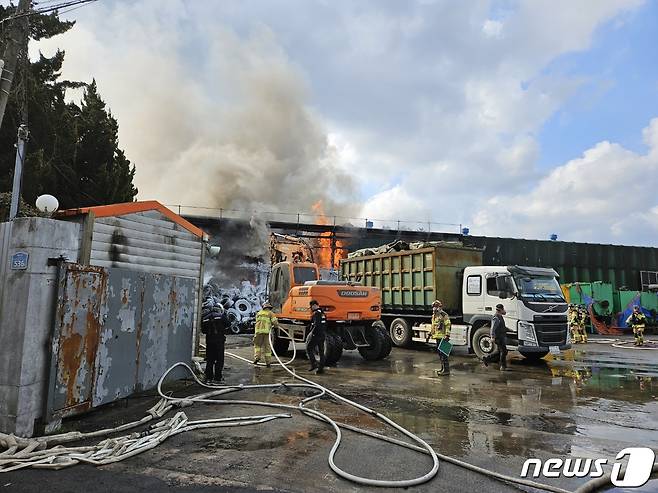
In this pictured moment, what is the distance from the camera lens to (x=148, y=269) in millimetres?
8938

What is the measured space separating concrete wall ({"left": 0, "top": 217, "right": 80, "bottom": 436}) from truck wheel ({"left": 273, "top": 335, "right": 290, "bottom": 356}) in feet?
25.9

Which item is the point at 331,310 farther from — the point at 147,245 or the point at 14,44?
the point at 14,44

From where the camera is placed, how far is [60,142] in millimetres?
17359

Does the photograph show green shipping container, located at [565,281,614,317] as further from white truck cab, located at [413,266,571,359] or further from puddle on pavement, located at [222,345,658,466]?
white truck cab, located at [413,266,571,359]

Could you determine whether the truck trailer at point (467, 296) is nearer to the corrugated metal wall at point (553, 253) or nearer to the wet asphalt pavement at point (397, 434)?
the wet asphalt pavement at point (397, 434)

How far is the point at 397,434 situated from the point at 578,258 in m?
33.5

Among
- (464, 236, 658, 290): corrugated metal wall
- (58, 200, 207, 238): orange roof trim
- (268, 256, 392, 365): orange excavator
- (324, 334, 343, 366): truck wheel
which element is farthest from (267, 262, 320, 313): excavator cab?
(464, 236, 658, 290): corrugated metal wall

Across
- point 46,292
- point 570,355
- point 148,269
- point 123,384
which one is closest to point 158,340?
point 123,384

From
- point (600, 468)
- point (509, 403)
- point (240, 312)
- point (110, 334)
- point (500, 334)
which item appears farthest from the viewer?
point (240, 312)

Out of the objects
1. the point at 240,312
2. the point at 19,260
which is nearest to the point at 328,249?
the point at 240,312

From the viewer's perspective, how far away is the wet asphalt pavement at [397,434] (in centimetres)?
402

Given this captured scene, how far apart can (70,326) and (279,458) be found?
3.07 metres

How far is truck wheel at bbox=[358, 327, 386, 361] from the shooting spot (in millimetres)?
11938

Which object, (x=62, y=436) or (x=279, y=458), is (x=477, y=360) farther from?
(x=62, y=436)
